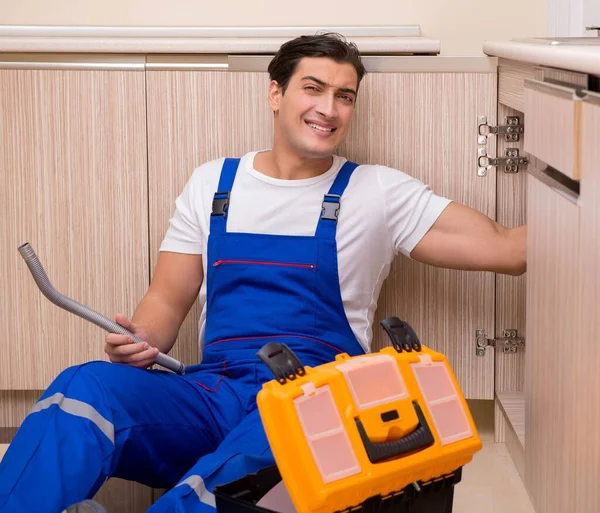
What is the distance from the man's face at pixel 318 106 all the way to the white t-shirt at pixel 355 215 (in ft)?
0.25

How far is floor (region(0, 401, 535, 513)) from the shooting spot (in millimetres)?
1982

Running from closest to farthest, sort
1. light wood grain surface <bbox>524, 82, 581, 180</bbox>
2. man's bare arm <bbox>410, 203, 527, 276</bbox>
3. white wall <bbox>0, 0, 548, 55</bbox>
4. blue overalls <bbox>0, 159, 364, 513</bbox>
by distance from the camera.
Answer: light wood grain surface <bbox>524, 82, 581, 180</bbox> → blue overalls <bbox>0, 159, 364, 513</bbox> → man's bare arm <bbox>410, 203, 527, 276</bbox> → white wall <bbox>0, 0, 548, 55</bbox>

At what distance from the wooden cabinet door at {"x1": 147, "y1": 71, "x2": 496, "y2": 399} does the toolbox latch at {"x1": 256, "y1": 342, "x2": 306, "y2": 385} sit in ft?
3.04

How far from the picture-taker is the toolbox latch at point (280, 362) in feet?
4.40

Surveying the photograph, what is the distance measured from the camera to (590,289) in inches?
51.6

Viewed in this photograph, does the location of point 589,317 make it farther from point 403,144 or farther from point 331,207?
point 403,144

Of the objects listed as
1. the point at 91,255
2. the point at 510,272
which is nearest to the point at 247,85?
the point at 91,255

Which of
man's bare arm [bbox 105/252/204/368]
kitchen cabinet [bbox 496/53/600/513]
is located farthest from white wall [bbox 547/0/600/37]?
man's bare arm [bbox 105/252/204/368]

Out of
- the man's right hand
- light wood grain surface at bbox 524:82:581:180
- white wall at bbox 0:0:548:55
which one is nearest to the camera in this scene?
light wood grain surface at bbox 524:82:581:180

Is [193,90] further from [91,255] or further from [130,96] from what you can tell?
[91,255]

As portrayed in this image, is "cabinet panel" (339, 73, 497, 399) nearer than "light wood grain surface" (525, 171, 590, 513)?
No

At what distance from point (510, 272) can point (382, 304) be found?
0.41 m

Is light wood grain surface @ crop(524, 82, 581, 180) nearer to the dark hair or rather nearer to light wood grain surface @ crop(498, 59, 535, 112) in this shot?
light wood grain surface @ crop(498, 59, 535, 112)

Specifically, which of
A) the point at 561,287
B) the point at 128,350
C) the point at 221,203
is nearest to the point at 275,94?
the point at 221,203
